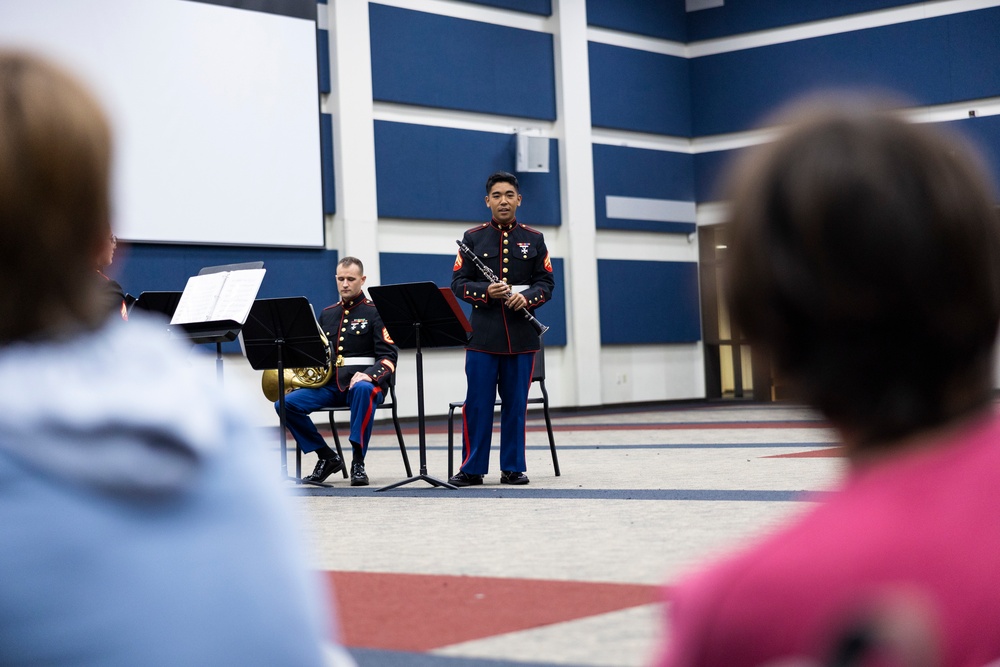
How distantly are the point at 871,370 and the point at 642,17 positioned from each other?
1573cm

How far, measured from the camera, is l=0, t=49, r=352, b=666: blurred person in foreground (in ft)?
2.77

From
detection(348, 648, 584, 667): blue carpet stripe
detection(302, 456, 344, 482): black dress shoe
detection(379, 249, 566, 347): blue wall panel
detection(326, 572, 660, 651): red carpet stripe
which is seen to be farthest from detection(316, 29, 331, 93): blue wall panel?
detection(348, 648, 584, 667): blue carpet stripe

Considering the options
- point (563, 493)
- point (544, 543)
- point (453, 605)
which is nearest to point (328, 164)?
point (563, 493)

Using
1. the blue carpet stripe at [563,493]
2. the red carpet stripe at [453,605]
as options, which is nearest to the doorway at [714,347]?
the blue carpet stripe at [563,493]

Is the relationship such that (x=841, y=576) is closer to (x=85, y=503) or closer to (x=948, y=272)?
(x=948, y=272)

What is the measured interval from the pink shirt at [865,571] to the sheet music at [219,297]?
4903 mm

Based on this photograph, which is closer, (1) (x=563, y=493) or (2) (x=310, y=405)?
(1) (x=563, y=493)

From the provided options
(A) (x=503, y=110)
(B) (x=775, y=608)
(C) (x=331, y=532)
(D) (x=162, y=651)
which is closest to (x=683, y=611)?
(B) (x=775, y=608)

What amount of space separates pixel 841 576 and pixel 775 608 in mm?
37

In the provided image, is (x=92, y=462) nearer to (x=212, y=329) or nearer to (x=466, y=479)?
(x=212, y=329)

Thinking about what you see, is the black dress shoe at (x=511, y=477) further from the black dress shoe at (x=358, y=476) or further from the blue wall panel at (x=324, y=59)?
the blue wall panel at (x=324, y=59)

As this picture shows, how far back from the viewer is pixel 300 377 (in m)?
6.91

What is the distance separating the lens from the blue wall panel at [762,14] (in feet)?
49.8

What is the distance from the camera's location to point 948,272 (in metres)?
0.70
